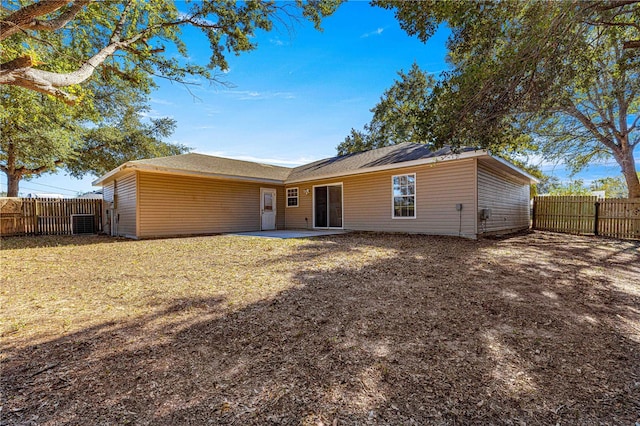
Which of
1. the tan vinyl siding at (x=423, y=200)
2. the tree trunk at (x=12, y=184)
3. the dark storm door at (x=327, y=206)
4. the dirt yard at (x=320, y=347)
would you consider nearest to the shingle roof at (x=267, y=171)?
the tan vinyl siding at (x=423, y=200)

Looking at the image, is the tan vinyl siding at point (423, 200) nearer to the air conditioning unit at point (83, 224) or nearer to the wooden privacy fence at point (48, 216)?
the air conditioning unit at point (83, 224)

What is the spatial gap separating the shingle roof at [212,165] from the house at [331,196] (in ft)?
0.18

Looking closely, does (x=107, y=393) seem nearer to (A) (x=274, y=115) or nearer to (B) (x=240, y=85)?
(B) (x=240, y=85)

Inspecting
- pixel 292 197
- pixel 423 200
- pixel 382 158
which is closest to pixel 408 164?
pixel 423 200

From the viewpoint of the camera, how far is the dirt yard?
1.65 metres

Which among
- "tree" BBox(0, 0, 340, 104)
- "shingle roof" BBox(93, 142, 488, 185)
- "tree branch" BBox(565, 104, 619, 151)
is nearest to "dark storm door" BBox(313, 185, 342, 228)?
"shingle roof" BBox(93, 142, 488, 185)

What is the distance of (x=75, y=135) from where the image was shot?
14.0 meters

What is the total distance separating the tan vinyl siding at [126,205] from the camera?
10117 millimetres

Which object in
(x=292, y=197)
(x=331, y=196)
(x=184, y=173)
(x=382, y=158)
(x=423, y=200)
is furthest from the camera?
(x=292, y=197)

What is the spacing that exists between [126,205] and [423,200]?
10973 mm

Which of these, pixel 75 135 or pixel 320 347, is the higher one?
pixel 75 135

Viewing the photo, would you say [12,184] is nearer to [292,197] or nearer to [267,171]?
[267,171]

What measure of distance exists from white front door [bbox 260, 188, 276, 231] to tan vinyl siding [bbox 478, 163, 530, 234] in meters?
8.66

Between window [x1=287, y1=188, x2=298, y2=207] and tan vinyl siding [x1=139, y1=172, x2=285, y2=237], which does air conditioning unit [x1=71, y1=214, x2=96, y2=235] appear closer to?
tan vinyl siding [x1=139, y1=172, x2=285, y2=237]
